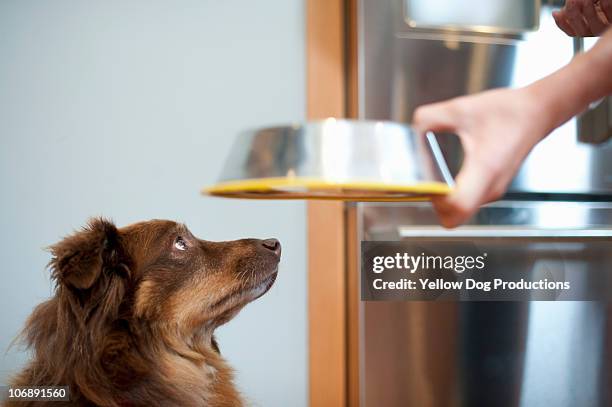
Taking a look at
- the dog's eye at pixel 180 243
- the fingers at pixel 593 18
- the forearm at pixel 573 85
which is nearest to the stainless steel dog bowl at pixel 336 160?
the forearm at pixel 573 85

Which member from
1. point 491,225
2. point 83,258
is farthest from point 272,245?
point 491,225

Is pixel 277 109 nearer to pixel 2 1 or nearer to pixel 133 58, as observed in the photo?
pixel 133 58

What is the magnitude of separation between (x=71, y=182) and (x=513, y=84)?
118 cm

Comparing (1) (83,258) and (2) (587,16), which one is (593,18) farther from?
(1) (83,258)

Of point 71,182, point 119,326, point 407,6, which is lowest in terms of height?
point 119,326

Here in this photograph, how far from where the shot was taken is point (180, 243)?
1238mm

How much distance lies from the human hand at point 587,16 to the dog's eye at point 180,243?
2.70 ft

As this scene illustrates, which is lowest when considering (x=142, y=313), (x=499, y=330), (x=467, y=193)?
(x=499, y=330)

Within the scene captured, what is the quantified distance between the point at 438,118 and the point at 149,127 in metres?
1.09

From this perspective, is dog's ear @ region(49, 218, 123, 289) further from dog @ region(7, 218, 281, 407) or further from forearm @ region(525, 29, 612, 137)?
forearm @ region(525, 29, 612, 137)

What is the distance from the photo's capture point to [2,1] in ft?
4.70

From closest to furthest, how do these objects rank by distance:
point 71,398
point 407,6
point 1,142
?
1. point 71,398
2. point 1,142
3. point 407,6

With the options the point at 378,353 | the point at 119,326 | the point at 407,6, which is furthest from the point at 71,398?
the point at 407,6

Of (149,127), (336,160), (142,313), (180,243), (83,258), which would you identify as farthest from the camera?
(149,127)
